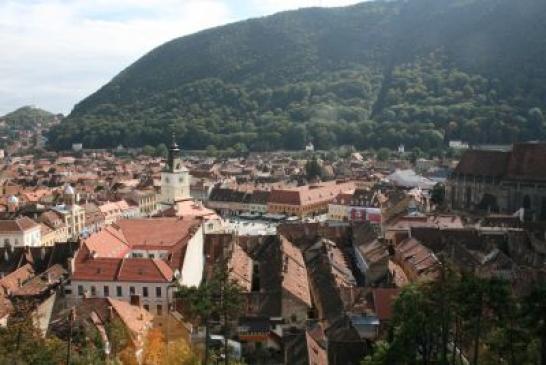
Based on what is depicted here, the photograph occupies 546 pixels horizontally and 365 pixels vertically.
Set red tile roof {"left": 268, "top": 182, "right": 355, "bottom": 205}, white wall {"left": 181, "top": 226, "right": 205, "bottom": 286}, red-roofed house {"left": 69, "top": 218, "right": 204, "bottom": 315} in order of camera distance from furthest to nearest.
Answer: red tile roof {"left": 268, "top": 182, "right": 355, "bottom": 205} < white wall {"left": 181, "top": 226, "right": 205, "bottom": 286} < red-roofed house {"left": 69, "top": 218, "right": 204, "bottom": 315}

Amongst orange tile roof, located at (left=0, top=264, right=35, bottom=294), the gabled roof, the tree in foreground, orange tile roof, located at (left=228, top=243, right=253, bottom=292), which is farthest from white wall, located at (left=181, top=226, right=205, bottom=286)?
the gabled roof

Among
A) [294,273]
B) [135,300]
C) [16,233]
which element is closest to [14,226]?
[16,233]

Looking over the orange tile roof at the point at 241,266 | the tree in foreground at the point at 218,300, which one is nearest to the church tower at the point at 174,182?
the orange tile roof at the point at 241,266

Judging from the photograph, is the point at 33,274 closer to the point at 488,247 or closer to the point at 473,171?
the point at 488,247

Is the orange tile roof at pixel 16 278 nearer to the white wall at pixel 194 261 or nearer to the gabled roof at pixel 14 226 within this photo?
the white wall at pixel 194 261

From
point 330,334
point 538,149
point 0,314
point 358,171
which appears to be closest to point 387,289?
point 330,334

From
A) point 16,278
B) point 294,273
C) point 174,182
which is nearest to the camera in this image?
point 16,278

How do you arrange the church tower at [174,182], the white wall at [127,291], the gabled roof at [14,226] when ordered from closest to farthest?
the white wall at [127,291] → the gabled roof at [14,226] → the church tower at [174,182]

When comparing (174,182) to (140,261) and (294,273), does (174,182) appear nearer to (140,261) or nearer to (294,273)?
(294,273)

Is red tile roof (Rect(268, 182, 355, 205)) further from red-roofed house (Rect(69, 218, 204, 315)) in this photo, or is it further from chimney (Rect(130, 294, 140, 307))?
chimney (Rect(130, 294, 140, 307))
